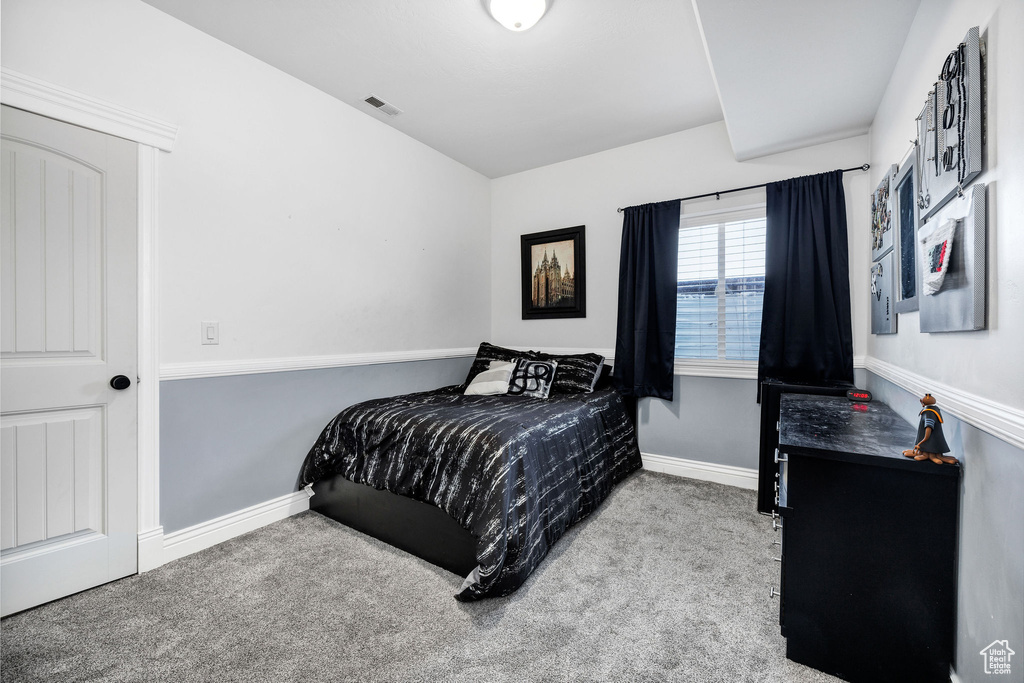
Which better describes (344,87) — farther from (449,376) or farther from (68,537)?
(68,537)

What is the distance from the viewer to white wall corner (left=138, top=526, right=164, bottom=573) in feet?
6.39

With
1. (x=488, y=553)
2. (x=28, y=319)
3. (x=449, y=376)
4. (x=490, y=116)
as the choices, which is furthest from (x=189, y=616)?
Result: (x=490, y=116)

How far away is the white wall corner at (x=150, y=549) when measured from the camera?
6.39 feet

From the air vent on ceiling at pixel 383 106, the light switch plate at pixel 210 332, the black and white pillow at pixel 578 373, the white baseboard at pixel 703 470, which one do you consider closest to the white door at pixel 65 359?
the light switch plate at pixel 210 332

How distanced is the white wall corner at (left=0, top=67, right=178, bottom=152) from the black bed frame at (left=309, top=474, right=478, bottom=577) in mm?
1906

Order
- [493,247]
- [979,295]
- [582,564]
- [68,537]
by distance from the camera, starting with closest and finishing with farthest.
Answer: [979,295] < [68,537] < [582,564] < [493,247]

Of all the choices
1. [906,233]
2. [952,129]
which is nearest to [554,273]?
[906,233]

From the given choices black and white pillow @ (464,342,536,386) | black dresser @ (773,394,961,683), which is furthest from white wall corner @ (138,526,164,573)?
black dresser @ (773,394,961,683)

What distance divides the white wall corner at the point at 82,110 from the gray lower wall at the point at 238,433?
1127mm

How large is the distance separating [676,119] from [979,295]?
7.85 ft

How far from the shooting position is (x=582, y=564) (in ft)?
6.57

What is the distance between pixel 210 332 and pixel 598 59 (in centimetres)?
249

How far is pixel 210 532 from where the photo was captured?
2195mm

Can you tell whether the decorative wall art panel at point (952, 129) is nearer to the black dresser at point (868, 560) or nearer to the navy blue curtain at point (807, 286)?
the black dresser at point (868, 560)
